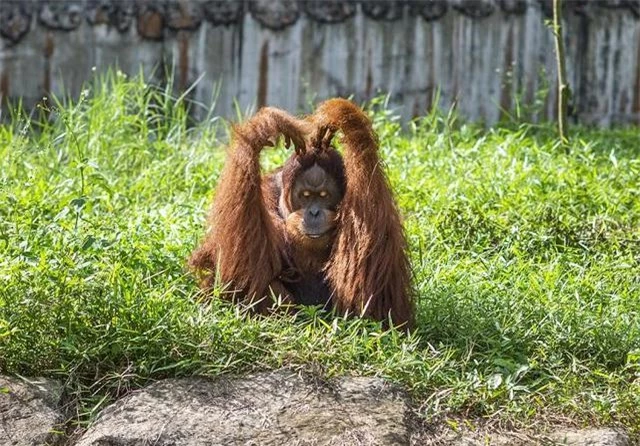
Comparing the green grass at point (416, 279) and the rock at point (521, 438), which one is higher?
the green grass at point (416, 279)

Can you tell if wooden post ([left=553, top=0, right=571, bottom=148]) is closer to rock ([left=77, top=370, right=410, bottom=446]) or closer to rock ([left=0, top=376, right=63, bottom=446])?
rock ([left=77, top=370, right=410, bottom=446])

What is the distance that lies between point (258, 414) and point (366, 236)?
2.42ft

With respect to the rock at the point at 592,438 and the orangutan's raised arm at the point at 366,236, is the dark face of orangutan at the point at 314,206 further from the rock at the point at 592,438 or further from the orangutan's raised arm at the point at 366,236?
the rock at the point at 592,438

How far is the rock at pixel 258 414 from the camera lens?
3.71 m

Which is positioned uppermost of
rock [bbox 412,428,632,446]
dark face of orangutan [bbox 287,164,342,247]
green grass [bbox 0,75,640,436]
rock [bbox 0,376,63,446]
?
dark face of orangutan [bbox 287,164,342,247]

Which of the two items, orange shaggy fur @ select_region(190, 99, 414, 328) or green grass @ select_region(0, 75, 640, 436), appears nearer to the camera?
green grass @ select_region(0, 75, 640, 436)

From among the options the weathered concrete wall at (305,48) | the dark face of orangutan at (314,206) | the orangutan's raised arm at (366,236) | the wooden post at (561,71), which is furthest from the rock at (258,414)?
the weathered concrete wall at (305,48)

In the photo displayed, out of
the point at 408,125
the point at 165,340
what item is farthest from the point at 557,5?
the point at 165,340

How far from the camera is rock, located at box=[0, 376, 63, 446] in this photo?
3756mm

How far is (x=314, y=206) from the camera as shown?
4.36 meters

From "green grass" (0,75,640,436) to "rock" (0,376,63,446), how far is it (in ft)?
0.20

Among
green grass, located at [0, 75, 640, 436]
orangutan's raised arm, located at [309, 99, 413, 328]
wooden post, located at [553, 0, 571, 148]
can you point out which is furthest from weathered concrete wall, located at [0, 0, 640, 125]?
orangutan's raised arm, located at [309, 99, 413, 328]

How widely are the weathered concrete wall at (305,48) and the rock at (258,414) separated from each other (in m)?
3.43

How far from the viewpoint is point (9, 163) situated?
18.2ft
